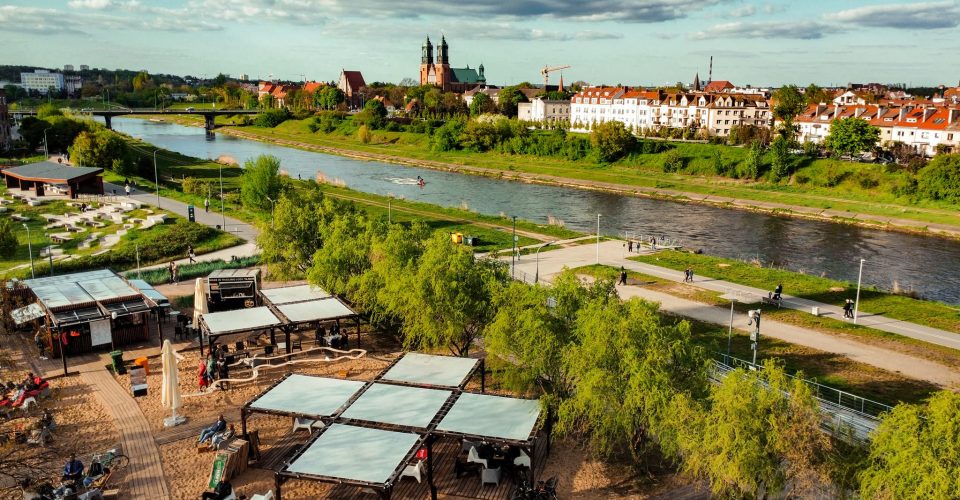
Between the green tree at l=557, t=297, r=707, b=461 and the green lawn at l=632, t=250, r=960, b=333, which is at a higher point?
the green tree at l=557, t=297, r=707, b=461

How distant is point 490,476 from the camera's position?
54.7ft

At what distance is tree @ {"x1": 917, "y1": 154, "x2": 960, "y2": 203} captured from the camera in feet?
211

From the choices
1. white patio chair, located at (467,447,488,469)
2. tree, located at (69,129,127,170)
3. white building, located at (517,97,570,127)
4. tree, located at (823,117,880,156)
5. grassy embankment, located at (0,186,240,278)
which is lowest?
white patio chair, located at (467,447,488,469)

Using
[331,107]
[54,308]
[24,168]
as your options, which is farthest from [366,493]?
[331,107]

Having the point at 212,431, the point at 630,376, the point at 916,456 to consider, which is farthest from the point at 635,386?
the point at 212,431

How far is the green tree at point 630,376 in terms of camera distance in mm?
16109

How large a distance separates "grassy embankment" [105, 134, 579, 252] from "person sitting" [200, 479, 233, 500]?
972 inches

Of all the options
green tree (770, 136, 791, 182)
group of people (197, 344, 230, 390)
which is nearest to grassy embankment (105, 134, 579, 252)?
group of people (197, 344, 230, 390)

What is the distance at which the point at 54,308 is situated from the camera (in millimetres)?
25141

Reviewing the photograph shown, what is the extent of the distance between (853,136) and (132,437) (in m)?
79.3

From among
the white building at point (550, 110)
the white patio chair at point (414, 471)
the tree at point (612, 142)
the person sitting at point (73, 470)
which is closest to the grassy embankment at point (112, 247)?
the person sitting at point (73, 470)

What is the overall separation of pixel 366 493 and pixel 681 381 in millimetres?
7765

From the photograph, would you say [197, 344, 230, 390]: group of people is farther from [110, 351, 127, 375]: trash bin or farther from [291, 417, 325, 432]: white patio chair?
[291, 417, 325, 432]: white patio chair

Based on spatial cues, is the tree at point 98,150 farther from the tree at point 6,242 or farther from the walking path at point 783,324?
the walking path at point 783,324
